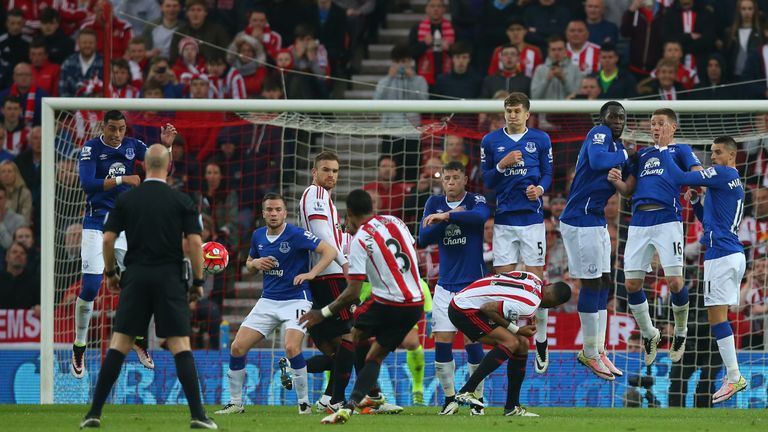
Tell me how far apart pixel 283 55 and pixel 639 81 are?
5493mm

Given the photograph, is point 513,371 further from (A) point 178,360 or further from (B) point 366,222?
(A) point 178,360

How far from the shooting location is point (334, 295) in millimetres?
13609

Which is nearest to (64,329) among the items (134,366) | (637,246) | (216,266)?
(134,366)

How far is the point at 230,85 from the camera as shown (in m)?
20.7

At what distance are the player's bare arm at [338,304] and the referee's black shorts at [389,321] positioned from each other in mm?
181

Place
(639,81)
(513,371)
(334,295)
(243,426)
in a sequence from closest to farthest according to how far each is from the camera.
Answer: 1. (243,426)
2. (513,371)
3. (334,295)
4. (639,81)

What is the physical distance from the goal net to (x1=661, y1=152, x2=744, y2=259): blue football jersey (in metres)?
1.45

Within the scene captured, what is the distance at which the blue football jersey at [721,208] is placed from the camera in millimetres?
13695

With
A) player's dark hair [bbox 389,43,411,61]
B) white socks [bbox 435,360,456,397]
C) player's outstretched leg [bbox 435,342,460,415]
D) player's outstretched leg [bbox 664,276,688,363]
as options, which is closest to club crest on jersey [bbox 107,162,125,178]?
player's outstretched leg [bbox 435,342,460,415]

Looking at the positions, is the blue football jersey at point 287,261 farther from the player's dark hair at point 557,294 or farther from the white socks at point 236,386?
the player's dark hair at point 557,294

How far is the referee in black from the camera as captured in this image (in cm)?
1057

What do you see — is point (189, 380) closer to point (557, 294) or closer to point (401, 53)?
point (557, 294)

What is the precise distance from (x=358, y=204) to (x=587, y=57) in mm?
9578

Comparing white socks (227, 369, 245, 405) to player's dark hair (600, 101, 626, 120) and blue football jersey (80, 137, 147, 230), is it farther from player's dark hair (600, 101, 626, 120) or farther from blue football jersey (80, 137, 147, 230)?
player's dark hair (600, 101, 626, 120)
